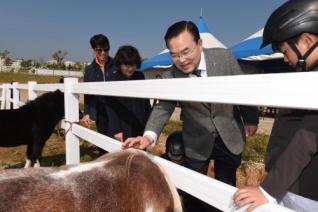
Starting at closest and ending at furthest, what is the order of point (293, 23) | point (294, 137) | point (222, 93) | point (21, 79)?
point (294, 137), point (222, 93), point (293, 23), point (21, 79)

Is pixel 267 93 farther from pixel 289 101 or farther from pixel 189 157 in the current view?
pixel 189 157

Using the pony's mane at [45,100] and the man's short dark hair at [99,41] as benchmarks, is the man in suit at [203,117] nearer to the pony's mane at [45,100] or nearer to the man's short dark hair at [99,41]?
the man's short dark hair at [99,41]

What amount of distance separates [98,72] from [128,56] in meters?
1.13

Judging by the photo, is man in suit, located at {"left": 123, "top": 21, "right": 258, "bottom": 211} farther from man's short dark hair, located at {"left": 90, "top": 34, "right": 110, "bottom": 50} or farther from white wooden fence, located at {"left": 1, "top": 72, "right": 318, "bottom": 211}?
man's short dark hair, located at {"left": 90, "top": 34, "right": 110, "bottom": 50}

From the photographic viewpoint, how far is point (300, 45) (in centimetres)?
173

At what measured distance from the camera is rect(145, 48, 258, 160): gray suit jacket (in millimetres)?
2578

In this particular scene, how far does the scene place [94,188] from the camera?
1.45 meters

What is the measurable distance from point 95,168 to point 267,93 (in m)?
0.80

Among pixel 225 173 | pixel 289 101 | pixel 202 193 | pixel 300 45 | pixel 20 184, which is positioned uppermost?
pixel 300 45

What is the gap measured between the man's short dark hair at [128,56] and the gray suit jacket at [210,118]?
133 centimetres

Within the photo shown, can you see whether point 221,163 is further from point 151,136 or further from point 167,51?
point 167,51

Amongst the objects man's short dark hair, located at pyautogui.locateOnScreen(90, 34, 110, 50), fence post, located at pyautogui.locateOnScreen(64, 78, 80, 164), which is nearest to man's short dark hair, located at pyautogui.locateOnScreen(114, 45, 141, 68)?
fence post, located at pyautogui.locateOnScreen(64, 78, 80, 164)

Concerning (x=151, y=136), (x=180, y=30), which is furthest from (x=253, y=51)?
(x=151, y=136)

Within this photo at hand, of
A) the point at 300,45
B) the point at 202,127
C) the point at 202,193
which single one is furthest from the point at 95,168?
the point at 202,127
